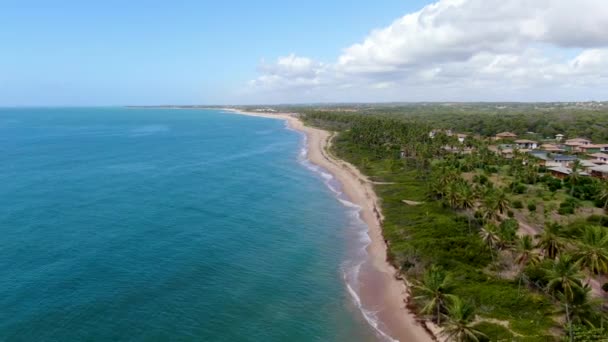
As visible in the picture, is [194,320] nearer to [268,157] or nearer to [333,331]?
[333,331]

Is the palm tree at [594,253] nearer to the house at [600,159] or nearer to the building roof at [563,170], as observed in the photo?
the building roof at [563,170]

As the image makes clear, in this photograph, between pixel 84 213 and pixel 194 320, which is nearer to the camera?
pixel 194 320

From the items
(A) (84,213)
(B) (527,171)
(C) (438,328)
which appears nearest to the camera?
(C) (438,328)

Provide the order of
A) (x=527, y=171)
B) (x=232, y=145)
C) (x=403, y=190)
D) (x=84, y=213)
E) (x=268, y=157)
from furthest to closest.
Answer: (x=232, y=145), (x=268, y=157), (x=527, y=171), (x=403, y=190), (x=84, y=213)

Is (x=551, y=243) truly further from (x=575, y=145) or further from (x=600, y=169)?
(x=575, y=145)

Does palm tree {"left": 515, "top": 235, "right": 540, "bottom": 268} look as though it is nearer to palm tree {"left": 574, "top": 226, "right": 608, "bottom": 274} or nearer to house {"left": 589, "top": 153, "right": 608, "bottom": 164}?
palm tree {"left": 574, "top": 226, "right": 608, "bottom": 274}

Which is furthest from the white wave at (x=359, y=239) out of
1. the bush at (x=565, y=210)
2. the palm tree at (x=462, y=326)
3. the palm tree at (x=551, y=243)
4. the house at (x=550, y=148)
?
the house at (x=550, y=148)

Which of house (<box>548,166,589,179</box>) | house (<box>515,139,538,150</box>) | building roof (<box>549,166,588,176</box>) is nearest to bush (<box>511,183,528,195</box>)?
building roof (<box>549,166,588,176</box>)

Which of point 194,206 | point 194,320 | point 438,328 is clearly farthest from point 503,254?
point 194,206
